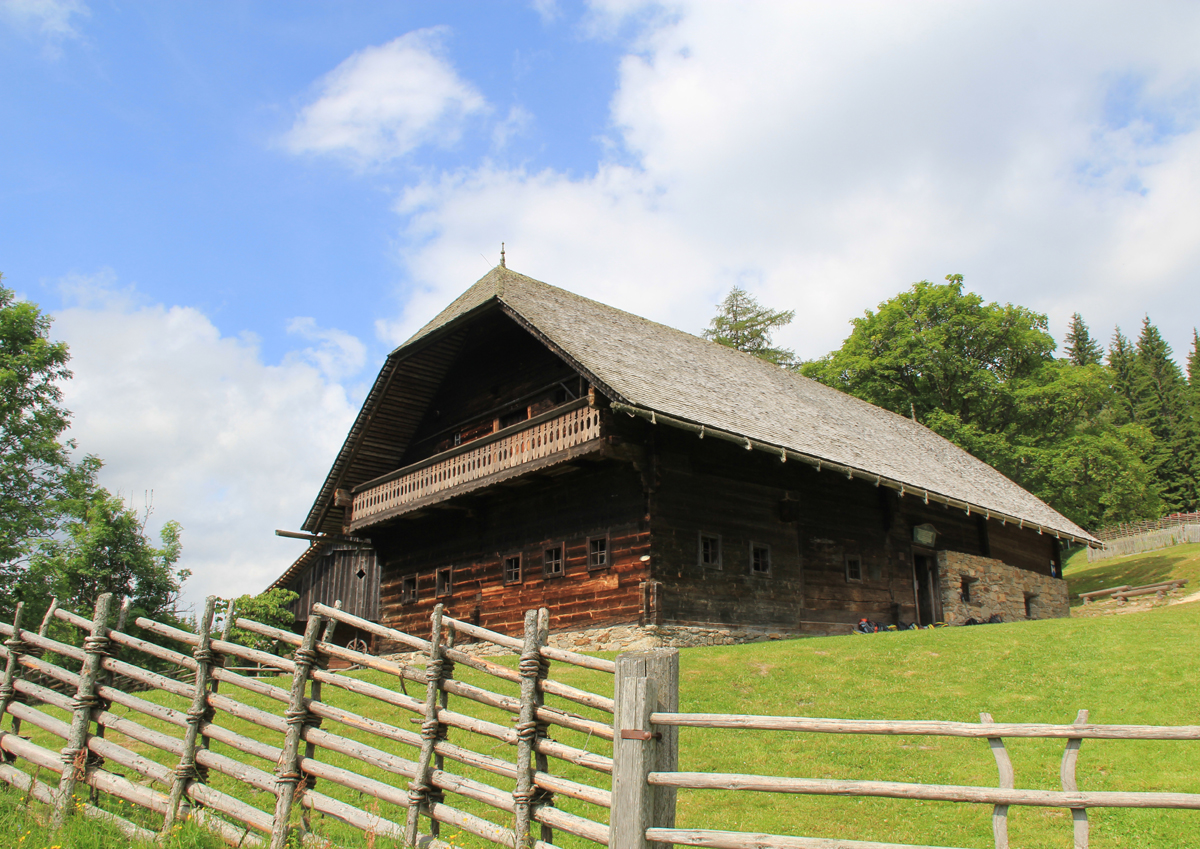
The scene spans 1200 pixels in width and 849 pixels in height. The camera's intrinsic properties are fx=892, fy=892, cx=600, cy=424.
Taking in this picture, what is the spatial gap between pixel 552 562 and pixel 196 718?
1271 centimetres

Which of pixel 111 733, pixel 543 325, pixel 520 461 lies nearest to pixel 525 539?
pixel 520 461

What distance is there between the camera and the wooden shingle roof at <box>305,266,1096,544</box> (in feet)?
61.4

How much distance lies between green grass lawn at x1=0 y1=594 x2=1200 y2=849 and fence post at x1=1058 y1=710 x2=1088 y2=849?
3095mm

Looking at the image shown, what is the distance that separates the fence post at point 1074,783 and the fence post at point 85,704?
26.1 feet

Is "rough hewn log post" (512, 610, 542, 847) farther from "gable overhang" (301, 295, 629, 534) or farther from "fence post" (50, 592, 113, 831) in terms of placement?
"gable overhang" (301, 295, 629, 534)

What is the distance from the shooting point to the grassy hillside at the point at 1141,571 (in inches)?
1474

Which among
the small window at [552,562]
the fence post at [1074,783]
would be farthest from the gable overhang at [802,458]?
the fence post at [1074,783]

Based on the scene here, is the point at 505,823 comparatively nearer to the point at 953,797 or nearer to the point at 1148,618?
the point at 953,797

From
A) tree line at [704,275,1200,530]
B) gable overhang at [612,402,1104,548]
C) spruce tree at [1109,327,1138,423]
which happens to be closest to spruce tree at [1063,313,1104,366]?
spruce tree at [1109,327,1138,423]

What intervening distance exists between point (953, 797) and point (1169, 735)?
1.15m

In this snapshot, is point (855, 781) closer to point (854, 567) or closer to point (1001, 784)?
point (1001, 784)

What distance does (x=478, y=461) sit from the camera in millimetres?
20531

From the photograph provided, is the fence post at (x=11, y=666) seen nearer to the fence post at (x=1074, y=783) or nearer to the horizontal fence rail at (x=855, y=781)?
the horizontal fence rail at (x=855, y=781)

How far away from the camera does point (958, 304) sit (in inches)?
1786
